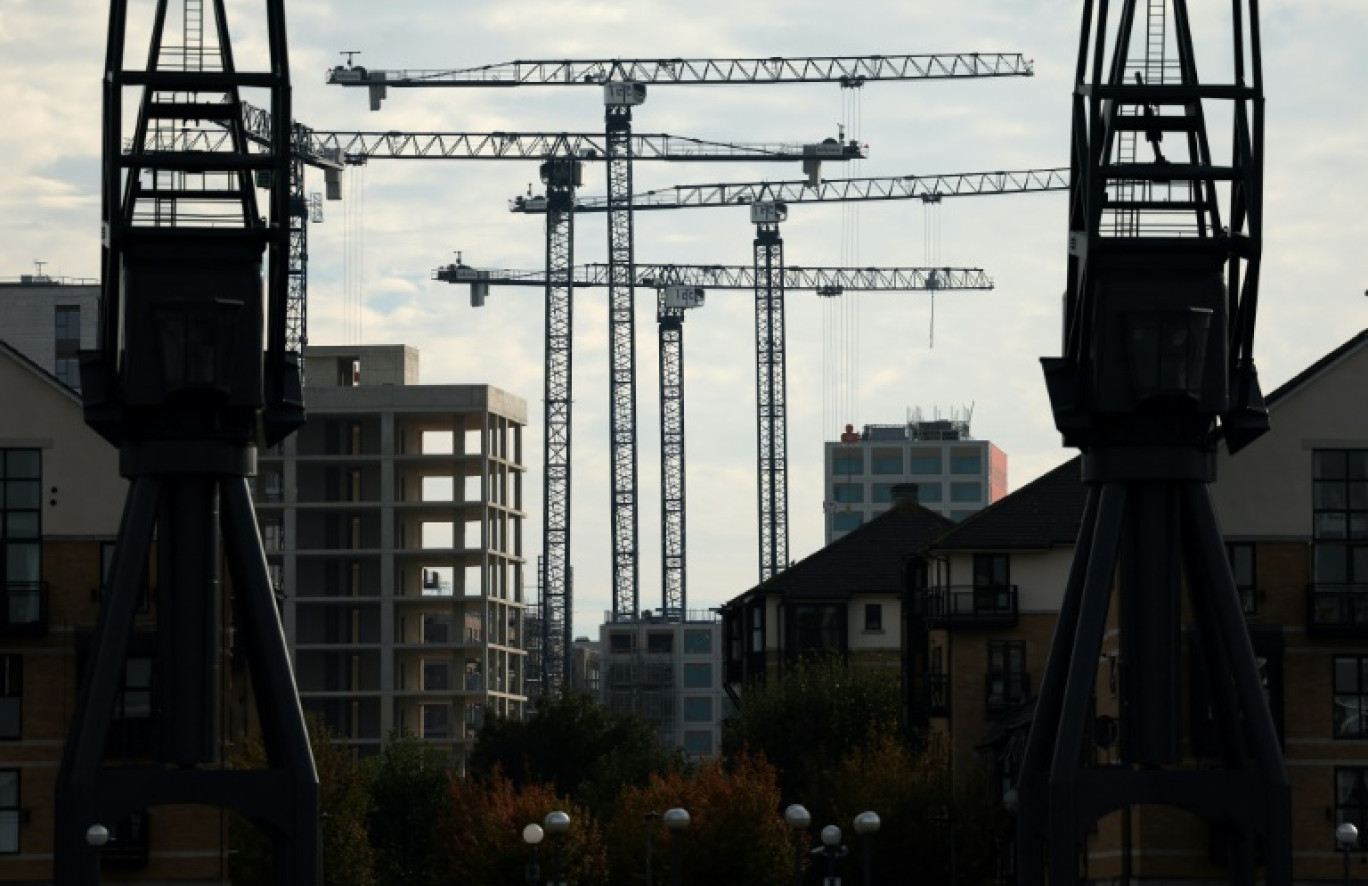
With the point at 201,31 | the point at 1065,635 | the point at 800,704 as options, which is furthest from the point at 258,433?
the point at 800,704

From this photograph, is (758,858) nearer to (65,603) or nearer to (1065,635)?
(65,603)

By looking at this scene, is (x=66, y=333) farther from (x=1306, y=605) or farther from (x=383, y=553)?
(x=1306, y=605)

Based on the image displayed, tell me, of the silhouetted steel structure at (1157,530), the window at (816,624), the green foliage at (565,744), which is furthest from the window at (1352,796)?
the window at (816,624)

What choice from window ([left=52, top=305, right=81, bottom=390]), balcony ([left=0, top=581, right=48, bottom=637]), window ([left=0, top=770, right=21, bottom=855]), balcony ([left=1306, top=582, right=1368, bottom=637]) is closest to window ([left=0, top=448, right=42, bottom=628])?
balcony ([left=0, top=581, right=48, bottom=637])

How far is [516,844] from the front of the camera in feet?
313

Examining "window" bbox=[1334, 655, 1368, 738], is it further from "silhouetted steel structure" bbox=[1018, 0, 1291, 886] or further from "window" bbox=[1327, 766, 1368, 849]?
"silhouetted steel structure" bbox=[1018, 0, 1291, 886]

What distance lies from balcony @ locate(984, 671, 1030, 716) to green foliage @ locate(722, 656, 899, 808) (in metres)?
10.2

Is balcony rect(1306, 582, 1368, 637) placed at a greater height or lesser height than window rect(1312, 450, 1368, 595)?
lesser

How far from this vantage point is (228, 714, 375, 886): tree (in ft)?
308

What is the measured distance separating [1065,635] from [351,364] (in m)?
127

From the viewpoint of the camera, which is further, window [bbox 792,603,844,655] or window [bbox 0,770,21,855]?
window [bbox 792,603,844,655]

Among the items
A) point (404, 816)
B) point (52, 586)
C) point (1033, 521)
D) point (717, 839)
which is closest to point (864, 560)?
point (404, 816)

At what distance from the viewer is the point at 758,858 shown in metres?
89.9

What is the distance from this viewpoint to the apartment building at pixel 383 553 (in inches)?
6693
